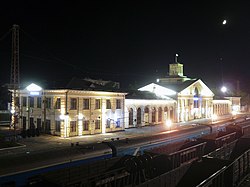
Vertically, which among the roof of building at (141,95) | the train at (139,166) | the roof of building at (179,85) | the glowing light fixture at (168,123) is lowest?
the glowing light fixture at (168,123)

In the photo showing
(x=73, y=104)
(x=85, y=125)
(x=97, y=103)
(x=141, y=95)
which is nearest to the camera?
(x=73, y=104)

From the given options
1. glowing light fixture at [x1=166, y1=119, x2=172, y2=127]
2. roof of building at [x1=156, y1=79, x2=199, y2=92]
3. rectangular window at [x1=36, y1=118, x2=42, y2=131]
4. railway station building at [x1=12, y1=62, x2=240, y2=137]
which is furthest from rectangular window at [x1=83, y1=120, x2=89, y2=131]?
roof of building at [x1=156, y1=79, x2=199, y2=92]

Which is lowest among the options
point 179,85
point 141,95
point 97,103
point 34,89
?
point 97,103

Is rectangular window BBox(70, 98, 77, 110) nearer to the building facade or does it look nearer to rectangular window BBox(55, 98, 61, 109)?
the building facade

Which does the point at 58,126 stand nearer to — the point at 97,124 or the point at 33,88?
the point at 97,124

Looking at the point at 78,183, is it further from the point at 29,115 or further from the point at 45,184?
the point at 29,115

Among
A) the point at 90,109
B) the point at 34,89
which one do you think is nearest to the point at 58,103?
the point at 90,109

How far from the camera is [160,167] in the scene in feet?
63.7

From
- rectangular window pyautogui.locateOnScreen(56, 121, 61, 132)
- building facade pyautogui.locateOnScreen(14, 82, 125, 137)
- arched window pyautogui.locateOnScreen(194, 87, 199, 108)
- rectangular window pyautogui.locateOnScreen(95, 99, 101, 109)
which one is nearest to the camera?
building facade pyautogui.locateOnScreen(14, 82, 125, 137)

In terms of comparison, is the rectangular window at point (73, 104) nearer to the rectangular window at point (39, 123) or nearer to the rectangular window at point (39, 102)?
the rectangular window at point (39, 102)

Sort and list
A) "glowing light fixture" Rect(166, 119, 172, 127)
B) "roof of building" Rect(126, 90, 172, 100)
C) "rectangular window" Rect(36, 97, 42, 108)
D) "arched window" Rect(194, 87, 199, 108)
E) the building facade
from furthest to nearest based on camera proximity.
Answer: "arched window" Rect(194, 87, 199, 108)
"glowing light fixture" Rect(166, 119, 172, 127)
"roof of building" Rect(126, 90, 172, 100)
"rectangular window" Rect(36, 97, 42, 108)
the building facade

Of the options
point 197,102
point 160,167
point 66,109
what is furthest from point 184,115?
point 160,167

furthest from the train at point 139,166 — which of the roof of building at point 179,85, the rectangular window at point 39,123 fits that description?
the roof of building at point 179,85

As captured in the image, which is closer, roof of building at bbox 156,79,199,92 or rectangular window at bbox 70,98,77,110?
rectangular window at bbox 70,98,77,110
